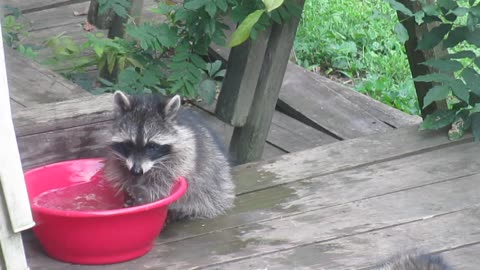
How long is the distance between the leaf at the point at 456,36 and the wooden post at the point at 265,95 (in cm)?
63

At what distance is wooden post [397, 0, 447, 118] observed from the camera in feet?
13.8

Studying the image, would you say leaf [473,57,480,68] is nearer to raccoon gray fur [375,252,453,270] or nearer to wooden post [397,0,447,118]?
wooden post [397,0,447,118]

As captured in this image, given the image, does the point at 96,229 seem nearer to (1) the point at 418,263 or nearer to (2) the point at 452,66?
(1) the point at 418,263

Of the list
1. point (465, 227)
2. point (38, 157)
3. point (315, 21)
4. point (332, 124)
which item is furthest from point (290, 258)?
point (315, 21)

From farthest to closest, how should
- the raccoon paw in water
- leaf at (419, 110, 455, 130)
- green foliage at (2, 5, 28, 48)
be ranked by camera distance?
green foliage at (2, 5, 28, 48) → leaf at (419, 110, 455, 130) → the raccoon paw in water

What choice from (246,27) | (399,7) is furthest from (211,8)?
(399,7)

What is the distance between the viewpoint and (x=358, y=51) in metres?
6.24

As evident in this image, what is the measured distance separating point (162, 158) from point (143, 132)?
0.40 feet

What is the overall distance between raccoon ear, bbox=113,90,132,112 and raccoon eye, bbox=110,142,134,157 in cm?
13

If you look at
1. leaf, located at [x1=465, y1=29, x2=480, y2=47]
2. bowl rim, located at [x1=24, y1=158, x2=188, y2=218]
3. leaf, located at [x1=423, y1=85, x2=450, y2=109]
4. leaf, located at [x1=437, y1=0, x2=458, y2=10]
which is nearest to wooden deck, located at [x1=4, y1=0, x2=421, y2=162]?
leaf, located at [x1=423, y1=85, x2=450, y2=109]

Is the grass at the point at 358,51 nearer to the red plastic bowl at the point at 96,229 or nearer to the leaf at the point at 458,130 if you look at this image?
the leaf at the point at 458,130

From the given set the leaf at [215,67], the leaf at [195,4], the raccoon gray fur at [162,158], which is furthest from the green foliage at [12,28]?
the raccoon gray fur at [162,158]

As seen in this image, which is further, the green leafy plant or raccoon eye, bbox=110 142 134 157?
the green leafy plant

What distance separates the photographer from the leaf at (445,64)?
407 centimetres
